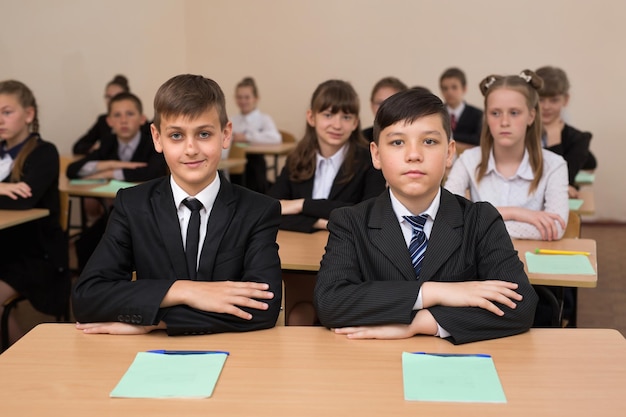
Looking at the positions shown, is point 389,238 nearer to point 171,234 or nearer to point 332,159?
point 171,234

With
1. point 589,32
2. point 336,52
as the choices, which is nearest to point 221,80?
point 336,52

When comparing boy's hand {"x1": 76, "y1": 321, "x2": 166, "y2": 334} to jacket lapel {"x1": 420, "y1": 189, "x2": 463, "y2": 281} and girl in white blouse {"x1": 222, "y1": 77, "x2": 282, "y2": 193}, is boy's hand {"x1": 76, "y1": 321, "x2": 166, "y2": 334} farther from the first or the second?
girl in white blouse {"x1": 222, "y1": 77, "x2": 282, "y2": 193}

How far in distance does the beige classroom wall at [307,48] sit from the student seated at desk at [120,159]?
5.13 feet

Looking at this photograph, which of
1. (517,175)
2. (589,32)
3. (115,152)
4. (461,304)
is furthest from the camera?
(589,32)

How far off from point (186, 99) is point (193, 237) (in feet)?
1.21

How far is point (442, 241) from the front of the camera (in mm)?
1876

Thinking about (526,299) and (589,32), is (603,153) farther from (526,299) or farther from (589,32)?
(526,299)

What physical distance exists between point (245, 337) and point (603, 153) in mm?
6440

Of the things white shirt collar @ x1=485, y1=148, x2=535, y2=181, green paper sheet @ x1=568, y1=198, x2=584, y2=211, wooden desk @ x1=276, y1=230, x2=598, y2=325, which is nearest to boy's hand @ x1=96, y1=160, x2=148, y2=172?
wooden desk @ x1=276, y1=230, x2=598, y2=325

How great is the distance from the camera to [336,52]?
26.3ft

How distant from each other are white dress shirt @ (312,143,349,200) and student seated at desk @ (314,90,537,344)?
135cm

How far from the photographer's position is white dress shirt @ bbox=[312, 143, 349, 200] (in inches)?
133

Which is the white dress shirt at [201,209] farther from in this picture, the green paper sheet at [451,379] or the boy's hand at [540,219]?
the boy's hand at [540,219]

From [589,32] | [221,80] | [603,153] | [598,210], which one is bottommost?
[598,210]
